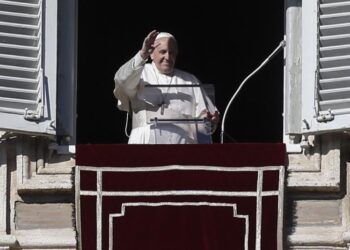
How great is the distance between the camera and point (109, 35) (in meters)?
15.4

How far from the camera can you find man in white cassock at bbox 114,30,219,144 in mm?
13703

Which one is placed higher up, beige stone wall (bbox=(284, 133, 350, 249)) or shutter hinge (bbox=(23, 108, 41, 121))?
shutter hinge (bbox=(23, 108, 41, 121))

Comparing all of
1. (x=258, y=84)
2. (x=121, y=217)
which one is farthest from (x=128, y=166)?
(x=258, y=84)

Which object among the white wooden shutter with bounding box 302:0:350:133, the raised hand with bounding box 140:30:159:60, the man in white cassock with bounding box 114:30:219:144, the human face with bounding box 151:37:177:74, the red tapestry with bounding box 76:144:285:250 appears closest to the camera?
the red tapestry with bounding box 76:144:285:250

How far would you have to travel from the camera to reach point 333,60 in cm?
1355

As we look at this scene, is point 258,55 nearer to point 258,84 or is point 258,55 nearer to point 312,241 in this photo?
point 258,84

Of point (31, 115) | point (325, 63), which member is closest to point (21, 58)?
point (31, 115)

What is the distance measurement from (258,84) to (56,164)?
199 cm

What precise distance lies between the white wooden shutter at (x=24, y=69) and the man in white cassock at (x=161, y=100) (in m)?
0.41

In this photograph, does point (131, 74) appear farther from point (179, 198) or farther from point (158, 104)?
point (179, 198)

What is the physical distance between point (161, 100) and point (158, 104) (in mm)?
25

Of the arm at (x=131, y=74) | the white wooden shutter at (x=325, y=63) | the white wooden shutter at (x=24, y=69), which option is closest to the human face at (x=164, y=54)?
the arm at (x=131, y=74)

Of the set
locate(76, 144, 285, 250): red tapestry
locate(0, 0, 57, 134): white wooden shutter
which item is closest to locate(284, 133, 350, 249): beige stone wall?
locate(76, 144, 285, 250): red tapestry

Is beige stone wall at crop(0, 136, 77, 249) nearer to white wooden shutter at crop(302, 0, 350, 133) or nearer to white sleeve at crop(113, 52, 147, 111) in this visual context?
white sleeve at crop(113, 52, 147, 111)
